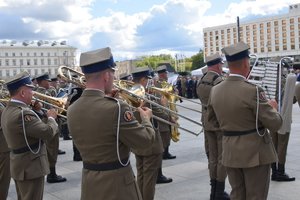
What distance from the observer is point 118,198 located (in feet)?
11.2

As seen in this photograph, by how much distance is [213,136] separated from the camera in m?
6.22

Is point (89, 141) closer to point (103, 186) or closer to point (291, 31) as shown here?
point (103, 186)

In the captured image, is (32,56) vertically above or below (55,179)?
above

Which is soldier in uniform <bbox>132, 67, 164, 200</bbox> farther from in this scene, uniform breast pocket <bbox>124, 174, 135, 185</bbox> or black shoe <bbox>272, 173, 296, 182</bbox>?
black shoe <bbox>272, 173, 296, 182</bbox>

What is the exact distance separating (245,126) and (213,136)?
205 cm

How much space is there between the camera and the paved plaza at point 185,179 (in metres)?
6.26

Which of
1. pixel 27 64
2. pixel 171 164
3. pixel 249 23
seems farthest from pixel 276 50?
pixel 171 164

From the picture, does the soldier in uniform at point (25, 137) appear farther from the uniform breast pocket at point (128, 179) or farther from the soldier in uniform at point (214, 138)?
the soldier in uniform at point (214, 138)

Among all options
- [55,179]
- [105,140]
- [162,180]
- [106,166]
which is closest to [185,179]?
[162,180]

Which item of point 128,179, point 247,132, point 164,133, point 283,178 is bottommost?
point 283,178

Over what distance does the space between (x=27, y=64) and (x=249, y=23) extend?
75.3 m

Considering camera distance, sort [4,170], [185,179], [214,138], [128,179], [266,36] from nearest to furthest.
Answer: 1. [128,179]
2. [4,170]
3. [214,138]
4. [185,179]
5. [266,36]

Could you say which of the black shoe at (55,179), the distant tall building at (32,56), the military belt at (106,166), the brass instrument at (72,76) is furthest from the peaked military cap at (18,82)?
→ the distant tall building at (32,56)

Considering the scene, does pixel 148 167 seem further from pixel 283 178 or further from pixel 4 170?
pixel 283 178
